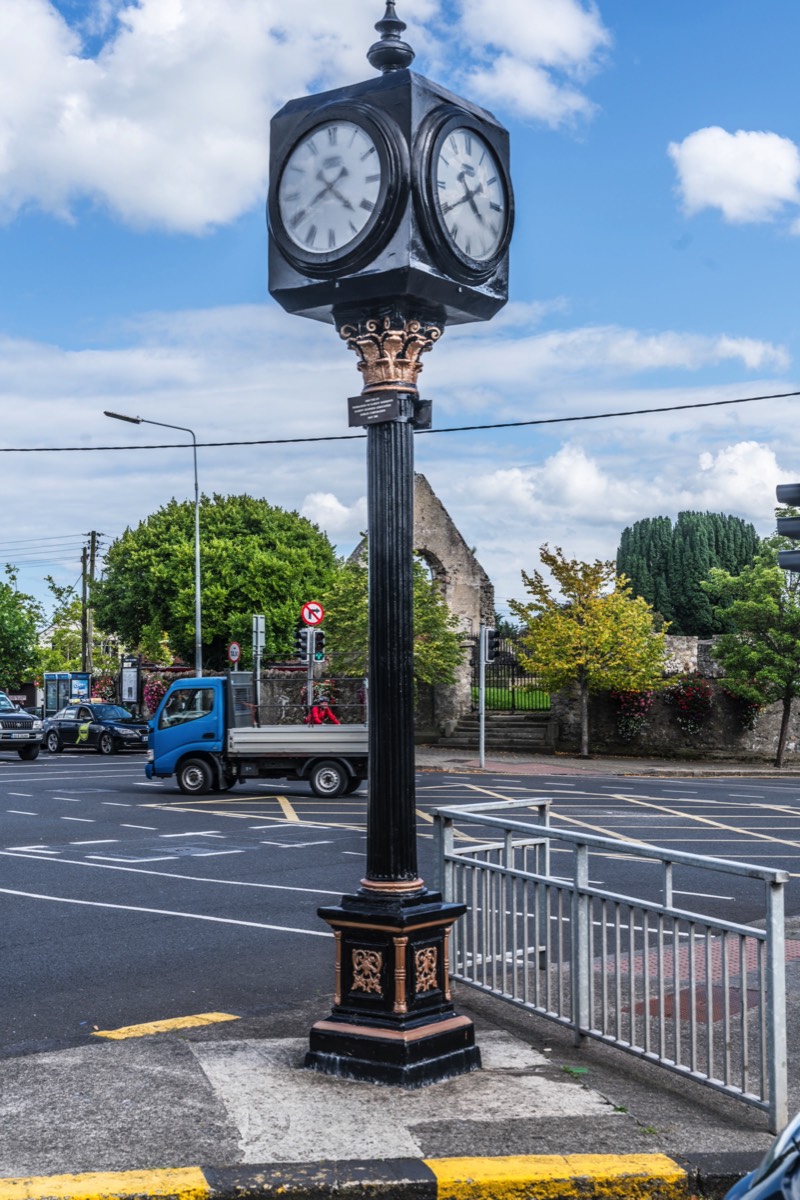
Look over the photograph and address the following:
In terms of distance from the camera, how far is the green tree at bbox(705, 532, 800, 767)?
108 ft

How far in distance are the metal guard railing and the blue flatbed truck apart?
14168 millimetres

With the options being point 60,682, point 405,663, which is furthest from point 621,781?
point 60,682

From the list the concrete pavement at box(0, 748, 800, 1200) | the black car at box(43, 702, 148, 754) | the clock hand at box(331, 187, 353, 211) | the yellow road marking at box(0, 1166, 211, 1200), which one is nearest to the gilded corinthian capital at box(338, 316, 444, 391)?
the clock hand at box(331, 187, 353, 211)

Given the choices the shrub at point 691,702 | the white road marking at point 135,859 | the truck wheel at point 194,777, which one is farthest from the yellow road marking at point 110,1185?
the shrub at point 691,702

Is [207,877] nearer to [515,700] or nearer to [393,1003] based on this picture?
[393,1003]

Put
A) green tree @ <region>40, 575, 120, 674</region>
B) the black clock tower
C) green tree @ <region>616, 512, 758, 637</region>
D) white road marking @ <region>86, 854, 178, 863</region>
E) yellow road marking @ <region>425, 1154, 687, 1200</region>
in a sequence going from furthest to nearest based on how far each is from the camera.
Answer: green tree @ <region>40, 575, 120, 674</region>, green tree @ <region>616, 512, 758, 637</region>, white road marking @ <region>86, 854, 178, 863</region>, the black clock tower, yellow road marking @ <region>425, 1154, 687, 1200</region>

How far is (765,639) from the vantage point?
1336 inches

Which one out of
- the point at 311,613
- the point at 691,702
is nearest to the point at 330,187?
the point at 311,613

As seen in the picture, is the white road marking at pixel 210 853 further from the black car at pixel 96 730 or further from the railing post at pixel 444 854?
the black car at pixel 96 730

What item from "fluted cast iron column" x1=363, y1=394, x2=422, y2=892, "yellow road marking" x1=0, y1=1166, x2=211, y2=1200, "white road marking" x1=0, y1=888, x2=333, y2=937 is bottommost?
"white road marking" x1=0, y1=888, x2=333, y2=937

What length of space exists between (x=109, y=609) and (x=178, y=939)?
47.6 meters

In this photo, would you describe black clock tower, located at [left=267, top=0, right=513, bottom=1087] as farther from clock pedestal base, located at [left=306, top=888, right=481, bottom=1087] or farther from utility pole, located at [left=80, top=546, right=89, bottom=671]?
utility pole, located at [left=80, top=546, right=89, bottom=671]

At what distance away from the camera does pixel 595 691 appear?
37.1m

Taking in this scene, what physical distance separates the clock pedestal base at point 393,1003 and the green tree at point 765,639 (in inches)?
1116
